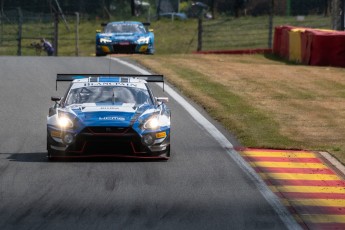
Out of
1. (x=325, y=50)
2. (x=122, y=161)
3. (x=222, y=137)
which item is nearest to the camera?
(x=122, y=161)

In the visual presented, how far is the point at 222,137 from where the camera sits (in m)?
17.3


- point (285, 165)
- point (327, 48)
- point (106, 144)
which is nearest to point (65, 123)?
point (106, 144)

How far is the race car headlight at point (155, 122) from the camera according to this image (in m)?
14.6

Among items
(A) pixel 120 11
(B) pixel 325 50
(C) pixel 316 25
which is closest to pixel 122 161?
(B) pixel 325 50

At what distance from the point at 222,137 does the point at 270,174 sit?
11.5 feet

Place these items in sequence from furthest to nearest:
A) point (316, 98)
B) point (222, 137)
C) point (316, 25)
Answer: point (316, 25)
point (316, 98)
point (222, 137)

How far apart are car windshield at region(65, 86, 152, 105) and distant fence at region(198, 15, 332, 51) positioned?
28300mm

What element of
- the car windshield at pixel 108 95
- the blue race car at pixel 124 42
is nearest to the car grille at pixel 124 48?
the blue race car at pixel 124 42

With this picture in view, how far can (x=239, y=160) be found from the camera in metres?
14.9

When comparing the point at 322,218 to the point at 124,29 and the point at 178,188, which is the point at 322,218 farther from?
the point at 124,29

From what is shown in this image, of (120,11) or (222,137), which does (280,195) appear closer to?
(222,137)

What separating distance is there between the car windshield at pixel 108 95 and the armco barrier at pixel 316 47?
17.5 meters

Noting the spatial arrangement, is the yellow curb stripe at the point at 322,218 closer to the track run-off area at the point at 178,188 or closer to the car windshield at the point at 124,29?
the track run-off area at the point at 178,188

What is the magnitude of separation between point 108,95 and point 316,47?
1903 centimetres
